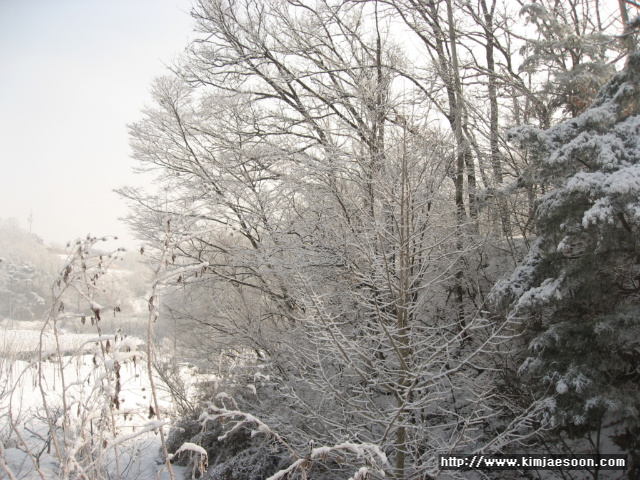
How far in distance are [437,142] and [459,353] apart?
363 centimetres

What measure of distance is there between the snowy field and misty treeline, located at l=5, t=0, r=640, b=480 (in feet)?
1.36

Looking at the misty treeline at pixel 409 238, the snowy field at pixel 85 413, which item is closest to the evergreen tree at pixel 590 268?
the misty treeline at pixel 409 238

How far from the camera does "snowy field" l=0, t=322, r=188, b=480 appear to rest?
180 cm

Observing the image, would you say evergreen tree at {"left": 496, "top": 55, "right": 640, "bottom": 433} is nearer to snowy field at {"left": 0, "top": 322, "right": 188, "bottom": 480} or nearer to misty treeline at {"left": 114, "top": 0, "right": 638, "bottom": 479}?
misty treeline at {"left": 114, "top": 0, "right": 638, "bottom": 479}

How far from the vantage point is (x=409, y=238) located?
439 centimetres

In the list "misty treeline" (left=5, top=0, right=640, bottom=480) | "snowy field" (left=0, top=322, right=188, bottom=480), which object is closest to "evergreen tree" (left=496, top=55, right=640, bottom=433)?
"misty treeline" (left=5, top=0, right=640, bottom=480)

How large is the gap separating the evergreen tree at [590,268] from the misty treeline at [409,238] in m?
0.02

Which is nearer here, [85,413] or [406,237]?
[85,413]

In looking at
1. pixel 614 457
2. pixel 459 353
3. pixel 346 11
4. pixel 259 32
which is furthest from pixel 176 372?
pixel 346 11

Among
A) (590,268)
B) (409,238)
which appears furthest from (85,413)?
(590,268)

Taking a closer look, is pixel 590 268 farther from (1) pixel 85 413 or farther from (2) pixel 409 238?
(1) pixel 85 413

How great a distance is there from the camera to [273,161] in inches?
328

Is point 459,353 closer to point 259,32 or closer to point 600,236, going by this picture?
point 600,236

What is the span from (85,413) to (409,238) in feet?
10.6
